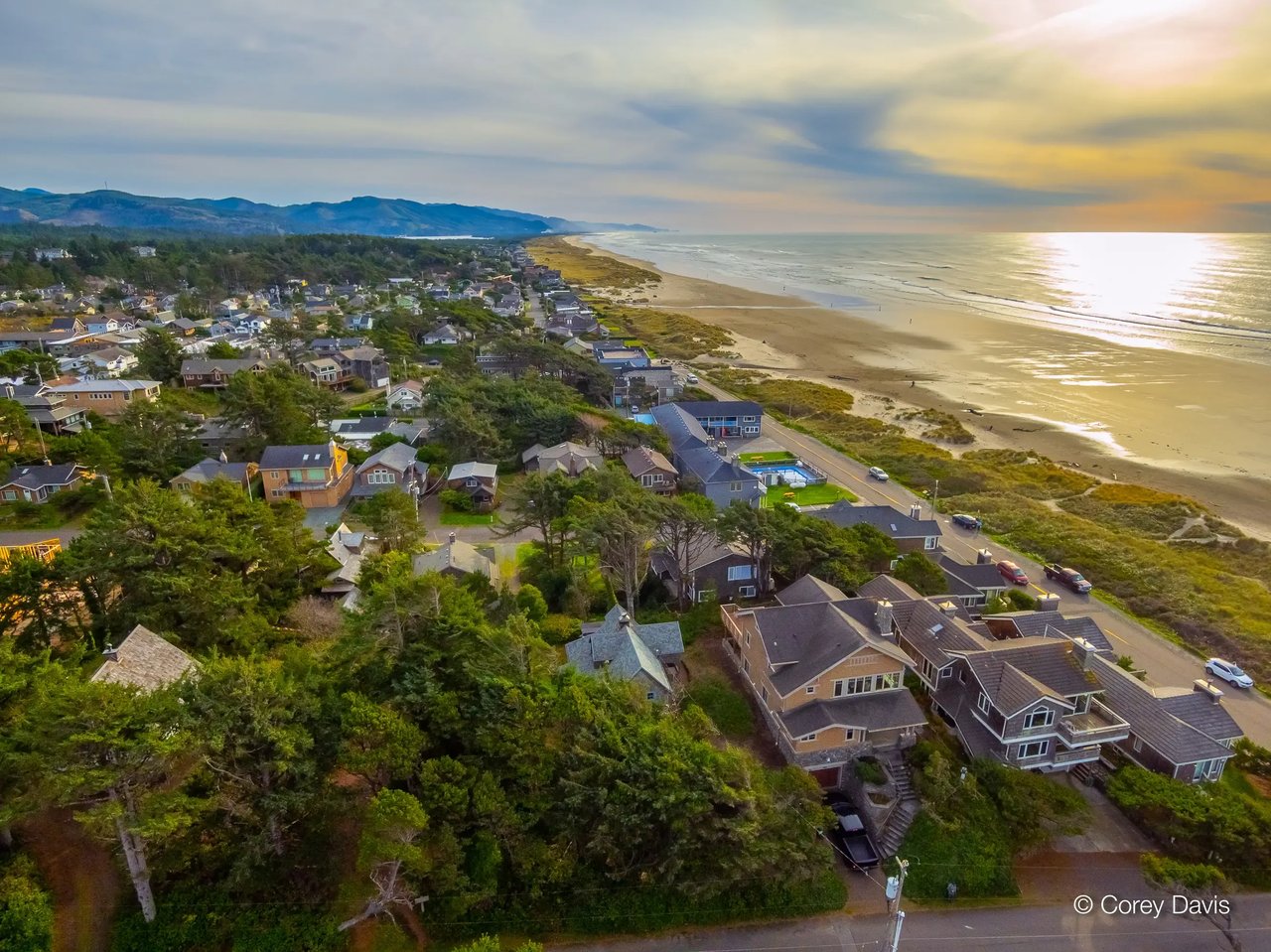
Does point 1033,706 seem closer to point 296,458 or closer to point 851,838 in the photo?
point 851,838

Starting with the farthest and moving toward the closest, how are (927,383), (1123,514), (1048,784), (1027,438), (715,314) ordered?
(715,314) < (927,383) < (1027,438) < (1123,514) < (1048,784)

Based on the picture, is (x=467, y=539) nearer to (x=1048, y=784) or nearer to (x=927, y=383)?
(x=1048, y=784)

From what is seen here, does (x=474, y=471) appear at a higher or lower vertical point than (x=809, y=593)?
lower

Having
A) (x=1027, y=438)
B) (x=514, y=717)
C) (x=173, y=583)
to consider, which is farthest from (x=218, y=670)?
(x=1027, y=438)

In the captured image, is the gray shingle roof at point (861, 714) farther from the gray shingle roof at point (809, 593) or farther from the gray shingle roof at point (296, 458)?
the gray shingle roof at point (296, 458)

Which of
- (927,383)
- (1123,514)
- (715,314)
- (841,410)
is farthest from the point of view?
(715,314)

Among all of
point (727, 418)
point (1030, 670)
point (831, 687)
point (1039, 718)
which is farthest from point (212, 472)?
point (1039, 718)
